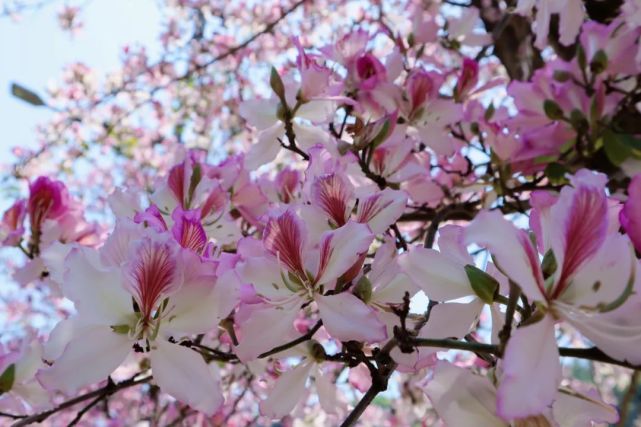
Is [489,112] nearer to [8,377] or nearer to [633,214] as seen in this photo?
[633,214]

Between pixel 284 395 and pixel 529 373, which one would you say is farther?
pixel 284 395

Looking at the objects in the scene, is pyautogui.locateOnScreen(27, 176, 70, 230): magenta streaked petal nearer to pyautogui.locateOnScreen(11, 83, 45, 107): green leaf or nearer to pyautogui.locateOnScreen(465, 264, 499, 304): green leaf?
pyautogui.locateOnScreen(11, 83, 45, 107): green leaf

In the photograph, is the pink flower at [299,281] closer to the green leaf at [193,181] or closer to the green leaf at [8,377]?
the green leaf at [193,181]

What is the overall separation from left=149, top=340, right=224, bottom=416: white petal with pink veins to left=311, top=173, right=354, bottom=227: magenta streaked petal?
20 centimetres

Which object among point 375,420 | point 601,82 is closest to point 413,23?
point 601,82

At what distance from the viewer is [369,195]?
0.64m

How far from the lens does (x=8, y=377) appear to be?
2.70 ft

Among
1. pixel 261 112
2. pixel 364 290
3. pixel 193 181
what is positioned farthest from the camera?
pixel 261 112

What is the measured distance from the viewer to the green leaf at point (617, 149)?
0.97 m

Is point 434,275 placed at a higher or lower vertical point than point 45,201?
higher

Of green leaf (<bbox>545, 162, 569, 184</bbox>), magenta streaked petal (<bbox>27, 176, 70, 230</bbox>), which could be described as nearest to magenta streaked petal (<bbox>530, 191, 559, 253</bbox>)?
green leaf (<bbox>545, 162, 569, 184</bbox>)

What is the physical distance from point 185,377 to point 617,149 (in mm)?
803

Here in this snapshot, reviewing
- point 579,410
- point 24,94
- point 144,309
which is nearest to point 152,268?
point 144,309

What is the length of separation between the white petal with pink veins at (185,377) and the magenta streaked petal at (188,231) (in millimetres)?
94
